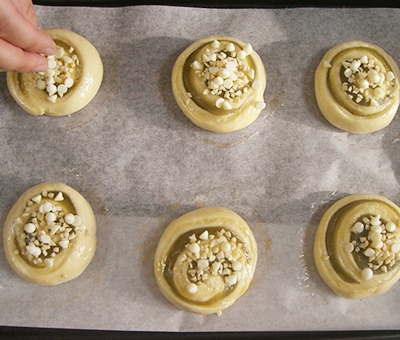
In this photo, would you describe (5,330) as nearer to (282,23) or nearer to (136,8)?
(136,8)

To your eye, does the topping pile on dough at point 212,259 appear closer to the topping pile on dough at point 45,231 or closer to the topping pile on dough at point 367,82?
the topping pile on dough at point 45,231

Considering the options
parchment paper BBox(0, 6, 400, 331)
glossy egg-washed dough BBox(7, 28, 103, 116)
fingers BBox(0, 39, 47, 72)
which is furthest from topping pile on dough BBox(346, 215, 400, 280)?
fingers BBox(0, 39, 47, 72)

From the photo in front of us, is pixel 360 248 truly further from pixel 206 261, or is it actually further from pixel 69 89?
pixel 69 89

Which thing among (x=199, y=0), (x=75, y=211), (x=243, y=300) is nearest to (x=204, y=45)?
(x=199, y=0)

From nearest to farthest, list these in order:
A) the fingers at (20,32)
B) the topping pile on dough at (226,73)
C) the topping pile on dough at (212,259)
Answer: the fingers at (20,32)
the topping pile on dough at (212,259)
the topping pile on dough at (226,73)

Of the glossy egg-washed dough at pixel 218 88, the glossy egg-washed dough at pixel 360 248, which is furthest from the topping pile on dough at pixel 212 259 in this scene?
the glossy egg-washed dough at pixel 218 88

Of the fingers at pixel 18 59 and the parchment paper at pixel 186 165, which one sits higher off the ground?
the fingers at pixel 18 59
